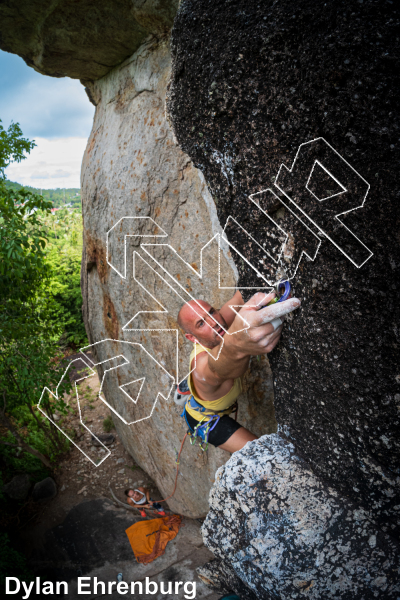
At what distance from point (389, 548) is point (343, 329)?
81cm

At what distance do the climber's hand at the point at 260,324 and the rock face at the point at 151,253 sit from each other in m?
1.03

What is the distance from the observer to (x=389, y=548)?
127 cm

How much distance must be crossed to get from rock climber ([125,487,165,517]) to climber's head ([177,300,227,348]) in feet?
9.52

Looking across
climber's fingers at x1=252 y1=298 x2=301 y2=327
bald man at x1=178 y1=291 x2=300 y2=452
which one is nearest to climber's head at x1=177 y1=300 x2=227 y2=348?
bald man at x1=178 y1=291 x2=300 y2=452

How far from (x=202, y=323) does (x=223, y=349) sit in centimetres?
39

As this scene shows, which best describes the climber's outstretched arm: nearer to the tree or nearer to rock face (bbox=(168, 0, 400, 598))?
rock face (bbox=(168, 0, 400, 598))

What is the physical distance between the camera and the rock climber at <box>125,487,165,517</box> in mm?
3976

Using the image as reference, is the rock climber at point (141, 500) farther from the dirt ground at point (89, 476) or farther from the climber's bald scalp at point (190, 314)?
the climber's bald scalp at point (190, 314)

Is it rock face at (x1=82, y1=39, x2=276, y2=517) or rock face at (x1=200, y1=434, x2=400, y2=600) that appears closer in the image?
rock face at (x1=200, y1=434, x2=400, y2=600)

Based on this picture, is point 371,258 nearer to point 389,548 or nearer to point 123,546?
point 389,548

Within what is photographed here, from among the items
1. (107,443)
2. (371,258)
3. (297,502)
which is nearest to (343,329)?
(371,258)

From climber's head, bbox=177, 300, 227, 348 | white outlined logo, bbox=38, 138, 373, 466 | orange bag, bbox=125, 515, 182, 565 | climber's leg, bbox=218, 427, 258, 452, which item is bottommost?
orange bag, bbox=125, 515, 182, 565

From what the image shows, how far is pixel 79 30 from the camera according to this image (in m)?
3.04

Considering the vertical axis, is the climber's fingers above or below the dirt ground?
above
